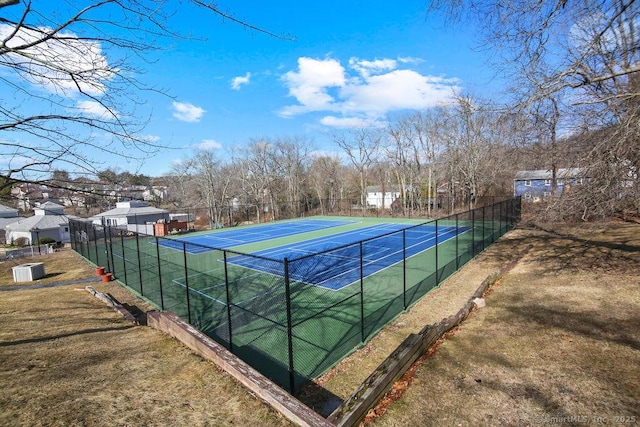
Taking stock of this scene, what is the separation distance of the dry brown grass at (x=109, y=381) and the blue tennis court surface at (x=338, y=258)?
14.3 feet

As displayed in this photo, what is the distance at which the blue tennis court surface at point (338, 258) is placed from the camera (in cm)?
1256

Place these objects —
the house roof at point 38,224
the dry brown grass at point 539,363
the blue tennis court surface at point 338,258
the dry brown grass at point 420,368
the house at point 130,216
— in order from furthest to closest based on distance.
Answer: the house roof at point 38,224, the house at point 130,216, the blue tennis court surface at point 338,258, the dry brown grass at point 539,363, the dry brown grass at point 420,368

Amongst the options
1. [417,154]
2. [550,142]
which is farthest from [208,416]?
[417,154]

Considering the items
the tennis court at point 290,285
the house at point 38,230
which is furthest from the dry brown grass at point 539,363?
the house at point 38,230

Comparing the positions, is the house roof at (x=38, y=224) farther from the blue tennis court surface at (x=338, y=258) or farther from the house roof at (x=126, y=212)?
the blue tennis court surface at (x=338, y=258)

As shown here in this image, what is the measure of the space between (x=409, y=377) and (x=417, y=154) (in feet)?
134

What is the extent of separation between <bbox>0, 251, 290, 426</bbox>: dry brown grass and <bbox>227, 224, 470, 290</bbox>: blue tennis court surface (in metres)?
4.35

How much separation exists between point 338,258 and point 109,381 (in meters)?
12.1

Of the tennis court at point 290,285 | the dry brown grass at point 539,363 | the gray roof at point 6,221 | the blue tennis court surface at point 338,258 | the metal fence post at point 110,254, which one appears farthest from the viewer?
the gray roof at point 6,221

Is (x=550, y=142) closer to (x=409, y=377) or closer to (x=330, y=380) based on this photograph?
(x=409, y=377)

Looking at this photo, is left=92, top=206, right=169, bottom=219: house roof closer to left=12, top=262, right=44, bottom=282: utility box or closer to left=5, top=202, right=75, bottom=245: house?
left=5, top=202, right=75, bottom=245: house

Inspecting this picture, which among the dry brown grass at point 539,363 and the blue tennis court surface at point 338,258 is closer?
the dry brown grass at point 539,363

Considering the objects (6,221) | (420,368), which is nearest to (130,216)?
(6,221)

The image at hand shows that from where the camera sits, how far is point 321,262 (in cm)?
1522
